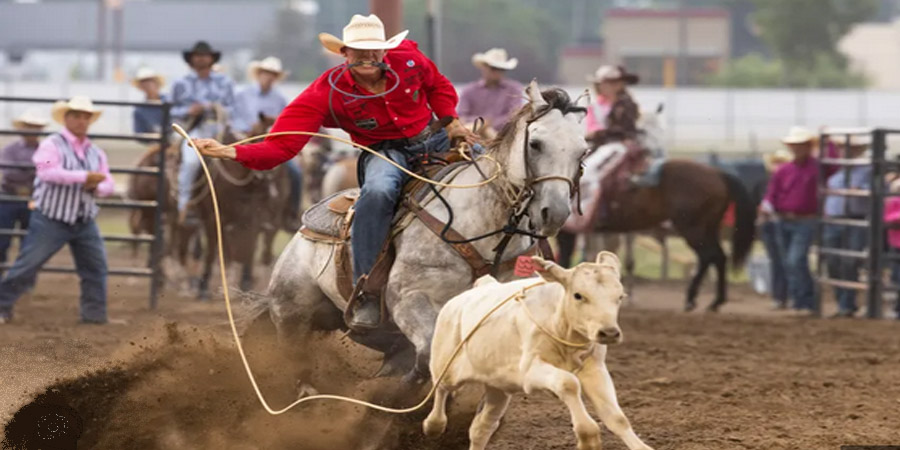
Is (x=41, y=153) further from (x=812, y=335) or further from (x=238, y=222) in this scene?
(x=812, y=335)

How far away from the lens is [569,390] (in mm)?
4375

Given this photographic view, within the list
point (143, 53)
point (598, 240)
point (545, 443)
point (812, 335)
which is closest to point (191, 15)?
point (143, 53)

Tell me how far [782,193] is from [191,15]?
55.2 m

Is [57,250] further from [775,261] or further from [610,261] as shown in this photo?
[775,261]

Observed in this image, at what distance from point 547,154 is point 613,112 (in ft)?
24.7

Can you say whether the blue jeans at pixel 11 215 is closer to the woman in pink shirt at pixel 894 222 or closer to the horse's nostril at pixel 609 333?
the woman in pink shirt at pixel 894 222

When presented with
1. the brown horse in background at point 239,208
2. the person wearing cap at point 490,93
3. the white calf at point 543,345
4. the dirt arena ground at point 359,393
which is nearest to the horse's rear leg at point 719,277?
the person wearing cap at point 490,93

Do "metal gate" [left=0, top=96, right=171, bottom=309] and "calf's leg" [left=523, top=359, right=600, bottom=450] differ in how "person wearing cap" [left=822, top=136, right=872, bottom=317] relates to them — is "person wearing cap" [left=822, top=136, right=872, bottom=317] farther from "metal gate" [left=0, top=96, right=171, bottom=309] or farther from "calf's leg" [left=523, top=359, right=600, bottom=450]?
"calf's leg" [left=523, top=359, right=600, bottom=450]

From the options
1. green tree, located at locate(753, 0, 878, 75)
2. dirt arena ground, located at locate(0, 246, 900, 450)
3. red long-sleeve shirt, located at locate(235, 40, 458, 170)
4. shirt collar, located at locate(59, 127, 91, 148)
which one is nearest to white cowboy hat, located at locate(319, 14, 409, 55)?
red long-sleeve shirt, located at locate(235, 40, 458, 170)

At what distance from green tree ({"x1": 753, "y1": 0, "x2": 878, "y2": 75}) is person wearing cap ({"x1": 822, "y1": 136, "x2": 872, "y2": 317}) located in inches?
1477

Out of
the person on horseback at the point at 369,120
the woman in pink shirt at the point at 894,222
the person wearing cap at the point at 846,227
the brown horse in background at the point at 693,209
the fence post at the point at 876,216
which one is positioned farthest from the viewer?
the brown horse in background at the point at 693,209

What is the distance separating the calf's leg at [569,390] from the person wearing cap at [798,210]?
28.3ft

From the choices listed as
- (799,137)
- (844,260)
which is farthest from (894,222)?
(799,137)

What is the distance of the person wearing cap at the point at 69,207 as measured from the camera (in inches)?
395
